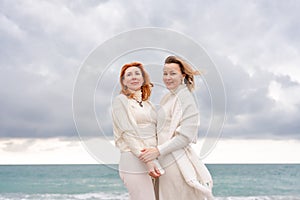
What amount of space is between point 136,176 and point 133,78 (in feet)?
2.71

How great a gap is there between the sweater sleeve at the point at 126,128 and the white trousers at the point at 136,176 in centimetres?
11

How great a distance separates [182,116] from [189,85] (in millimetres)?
348

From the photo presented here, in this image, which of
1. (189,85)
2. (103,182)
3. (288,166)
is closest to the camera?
(189,85)

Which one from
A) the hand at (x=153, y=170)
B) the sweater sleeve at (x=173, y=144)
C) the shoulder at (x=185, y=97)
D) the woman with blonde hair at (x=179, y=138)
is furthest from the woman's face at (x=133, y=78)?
the hand at (x=153, y=170)

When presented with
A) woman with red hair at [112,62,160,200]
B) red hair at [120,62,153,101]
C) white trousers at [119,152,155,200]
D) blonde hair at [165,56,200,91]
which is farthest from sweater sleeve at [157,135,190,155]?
blonde hair at [165,56,200,91]

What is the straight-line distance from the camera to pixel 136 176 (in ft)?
12.4

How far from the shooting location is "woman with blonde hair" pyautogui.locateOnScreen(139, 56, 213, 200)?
12.4 ft

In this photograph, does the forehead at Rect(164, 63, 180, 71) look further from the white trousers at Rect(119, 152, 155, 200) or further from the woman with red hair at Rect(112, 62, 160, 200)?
the white trousers at Rect(119, 152, 155, 200)

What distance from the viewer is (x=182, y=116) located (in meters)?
3.77

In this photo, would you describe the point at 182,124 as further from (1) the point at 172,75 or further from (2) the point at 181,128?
(1) the point at 172,75

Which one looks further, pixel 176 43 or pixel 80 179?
pixel 80 179

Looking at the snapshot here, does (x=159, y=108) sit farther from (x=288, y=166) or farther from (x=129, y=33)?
(x=288, y=166)

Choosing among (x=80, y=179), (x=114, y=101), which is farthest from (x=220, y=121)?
(x=80, y=179)

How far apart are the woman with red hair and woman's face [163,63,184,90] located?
158mm
